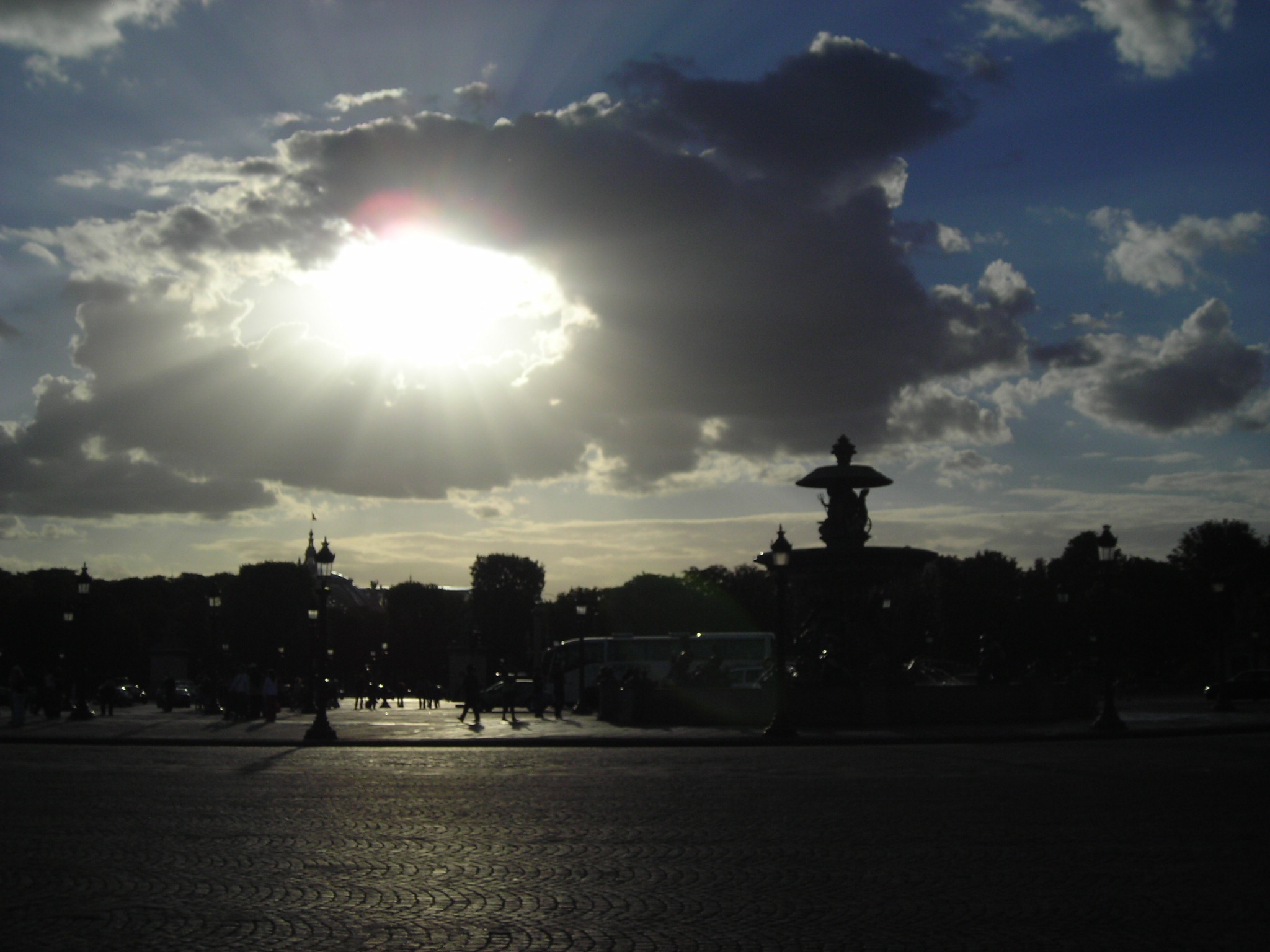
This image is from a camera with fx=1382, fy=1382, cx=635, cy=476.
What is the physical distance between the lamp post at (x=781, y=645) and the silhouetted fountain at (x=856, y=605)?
6.27m

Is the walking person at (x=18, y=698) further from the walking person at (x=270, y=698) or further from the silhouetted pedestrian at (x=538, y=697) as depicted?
the silhouetted pedestrian at (x=538, y=697)

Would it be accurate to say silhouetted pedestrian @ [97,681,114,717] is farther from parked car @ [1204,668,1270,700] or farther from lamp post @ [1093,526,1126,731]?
parked car @ [1204,668,1270,700]

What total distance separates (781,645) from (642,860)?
1996cm

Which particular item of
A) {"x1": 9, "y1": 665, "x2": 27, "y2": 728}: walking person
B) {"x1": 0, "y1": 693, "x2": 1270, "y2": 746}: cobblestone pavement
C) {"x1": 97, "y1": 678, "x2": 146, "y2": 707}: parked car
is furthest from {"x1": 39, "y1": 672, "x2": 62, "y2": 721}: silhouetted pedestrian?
{"x1": 9, "y1": 665, "x2": 27, "y2": 728}: walking person

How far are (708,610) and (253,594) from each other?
144 ft

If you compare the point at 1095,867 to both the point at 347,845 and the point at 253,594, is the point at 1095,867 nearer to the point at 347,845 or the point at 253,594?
the point at 347,845

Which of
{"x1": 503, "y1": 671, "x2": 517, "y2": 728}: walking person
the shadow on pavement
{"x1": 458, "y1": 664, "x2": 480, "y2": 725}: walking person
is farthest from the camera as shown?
{"x1": 503, "y1": 671, "x2": 517, "y2": 728}: walking person

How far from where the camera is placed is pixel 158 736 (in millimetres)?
33094

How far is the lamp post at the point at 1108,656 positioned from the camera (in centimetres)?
3241

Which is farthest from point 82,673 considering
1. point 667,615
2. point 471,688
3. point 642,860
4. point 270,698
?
point 667,615

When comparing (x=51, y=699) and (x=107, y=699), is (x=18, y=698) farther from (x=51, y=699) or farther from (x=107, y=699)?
(x=107, y=699)

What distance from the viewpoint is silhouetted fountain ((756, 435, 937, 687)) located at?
3878cm

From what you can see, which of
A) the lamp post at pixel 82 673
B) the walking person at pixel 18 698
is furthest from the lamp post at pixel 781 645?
the lamp post at pixel 82 673

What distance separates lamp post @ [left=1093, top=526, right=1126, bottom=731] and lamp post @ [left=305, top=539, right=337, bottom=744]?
17950 millimetres
